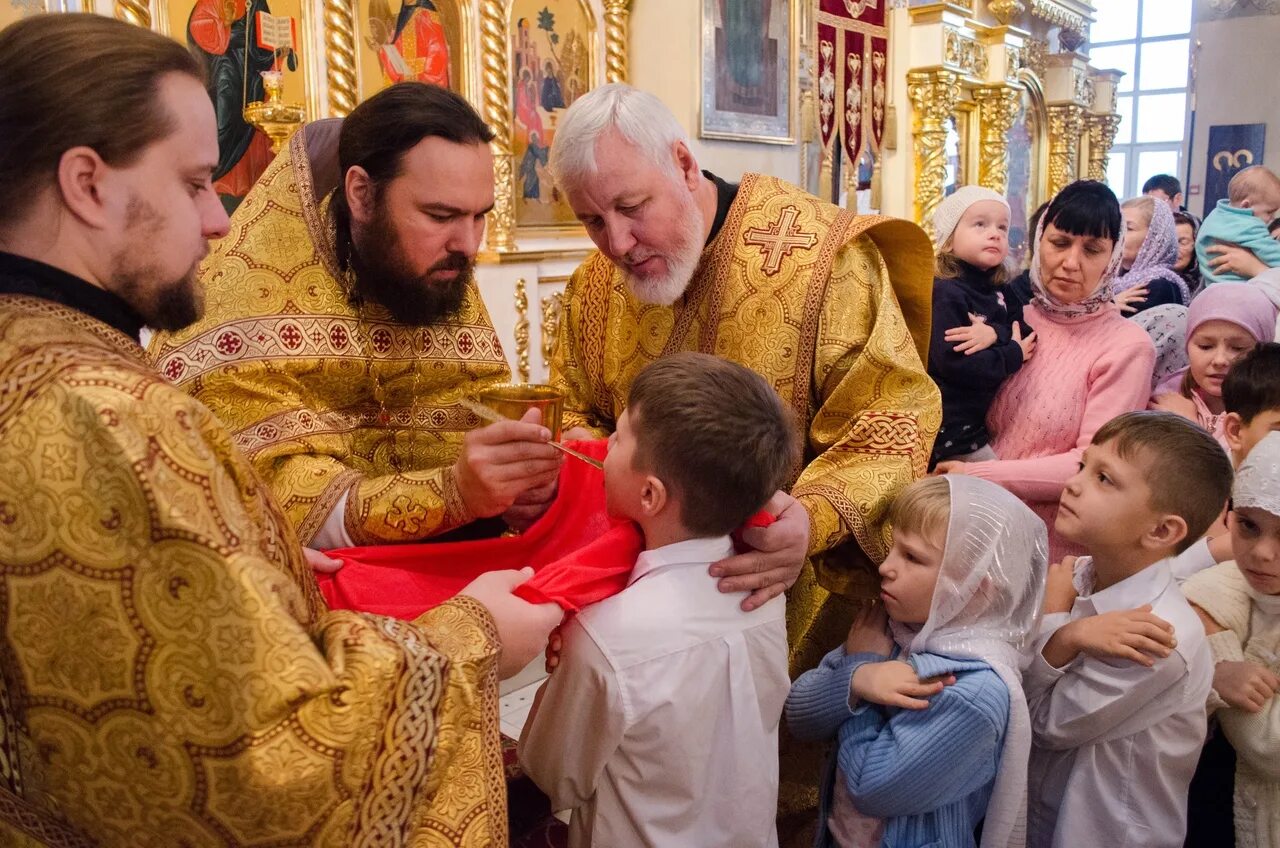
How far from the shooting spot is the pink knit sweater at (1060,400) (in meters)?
2.95

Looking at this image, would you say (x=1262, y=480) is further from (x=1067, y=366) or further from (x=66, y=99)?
(x=66, y=99)

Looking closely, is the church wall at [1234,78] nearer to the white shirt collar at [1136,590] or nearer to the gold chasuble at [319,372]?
the white shirt collar at [1136,590]

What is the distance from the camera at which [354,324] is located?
2.33 meters

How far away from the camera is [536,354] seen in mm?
6234

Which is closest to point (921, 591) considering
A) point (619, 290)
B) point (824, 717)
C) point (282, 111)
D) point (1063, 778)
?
point (824, 717)

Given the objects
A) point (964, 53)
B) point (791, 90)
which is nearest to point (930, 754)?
point (791, 90)

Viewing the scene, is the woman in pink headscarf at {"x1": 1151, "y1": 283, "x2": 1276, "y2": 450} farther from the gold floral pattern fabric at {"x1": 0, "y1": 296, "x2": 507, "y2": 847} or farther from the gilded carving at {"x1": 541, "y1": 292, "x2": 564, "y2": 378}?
the gilded carving at {"x1": 541, "y1": 292, "x2": 564, "y2": 378}

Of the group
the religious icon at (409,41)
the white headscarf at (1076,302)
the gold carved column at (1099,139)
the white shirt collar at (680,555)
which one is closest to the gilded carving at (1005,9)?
the gold carved column at (1099,139)

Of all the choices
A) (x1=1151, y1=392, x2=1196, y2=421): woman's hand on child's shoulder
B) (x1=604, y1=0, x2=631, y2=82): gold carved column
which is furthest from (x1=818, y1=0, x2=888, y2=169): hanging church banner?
(x1=1151, y1=392, x2=1196, y2=421): woman's hand on child's shoulder

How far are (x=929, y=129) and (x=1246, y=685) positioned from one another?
8.46 metres

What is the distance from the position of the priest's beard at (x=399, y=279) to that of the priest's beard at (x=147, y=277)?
0.96m

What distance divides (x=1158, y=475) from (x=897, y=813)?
876 mm

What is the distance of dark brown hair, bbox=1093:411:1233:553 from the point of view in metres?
2.11

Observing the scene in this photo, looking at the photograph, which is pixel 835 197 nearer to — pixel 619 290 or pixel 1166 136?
pixel 619 290
